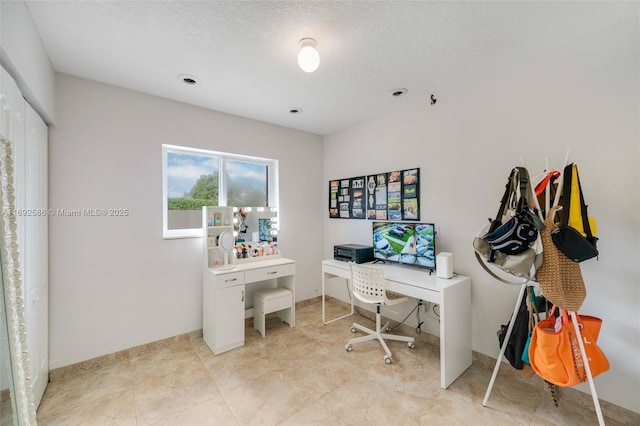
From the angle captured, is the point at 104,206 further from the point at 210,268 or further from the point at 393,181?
the point at 393,181

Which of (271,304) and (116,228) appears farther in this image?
(271,304)

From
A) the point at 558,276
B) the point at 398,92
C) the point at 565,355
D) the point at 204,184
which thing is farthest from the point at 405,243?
the point at 204,184

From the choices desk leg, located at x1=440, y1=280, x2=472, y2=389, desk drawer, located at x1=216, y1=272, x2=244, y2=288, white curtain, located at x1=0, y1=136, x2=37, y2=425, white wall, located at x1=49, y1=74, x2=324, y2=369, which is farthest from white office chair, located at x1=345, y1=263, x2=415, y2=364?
white curtain, located at x1=0, y1=136, x2=37, y2=425

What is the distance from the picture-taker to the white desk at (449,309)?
2.00m

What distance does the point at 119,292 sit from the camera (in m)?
2.39

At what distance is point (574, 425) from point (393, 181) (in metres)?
2.32

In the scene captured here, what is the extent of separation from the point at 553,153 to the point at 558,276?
101 cm

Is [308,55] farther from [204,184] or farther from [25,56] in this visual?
[204,184]

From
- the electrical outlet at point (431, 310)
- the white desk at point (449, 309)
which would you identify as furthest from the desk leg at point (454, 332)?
the electrical outlet at point (431, 310)

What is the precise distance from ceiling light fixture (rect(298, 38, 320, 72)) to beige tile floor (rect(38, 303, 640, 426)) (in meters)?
2.40

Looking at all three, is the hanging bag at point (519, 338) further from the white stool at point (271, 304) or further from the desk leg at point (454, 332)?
the white stool at point (271, 304)

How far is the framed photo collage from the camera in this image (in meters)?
2.79

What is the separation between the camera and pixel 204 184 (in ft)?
9.87

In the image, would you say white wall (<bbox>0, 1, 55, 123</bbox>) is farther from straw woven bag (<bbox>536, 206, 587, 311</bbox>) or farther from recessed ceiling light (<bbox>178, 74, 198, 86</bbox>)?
straw woven bag (<bbox>536, 206, 587, 311</bbox>)
